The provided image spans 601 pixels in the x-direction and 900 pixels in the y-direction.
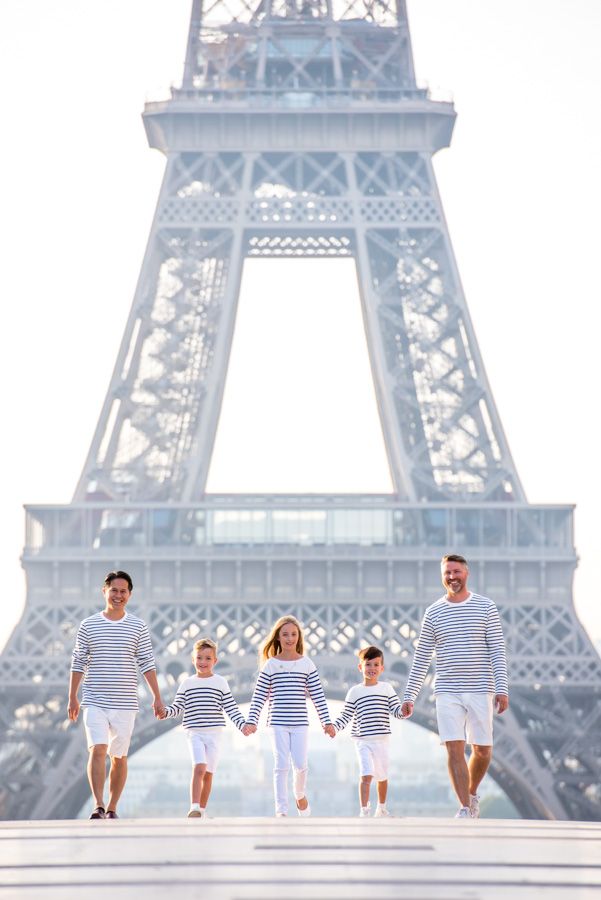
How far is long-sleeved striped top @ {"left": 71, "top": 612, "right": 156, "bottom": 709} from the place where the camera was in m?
14.7

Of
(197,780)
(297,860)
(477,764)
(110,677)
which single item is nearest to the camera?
(297,860)

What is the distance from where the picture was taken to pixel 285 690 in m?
15.1

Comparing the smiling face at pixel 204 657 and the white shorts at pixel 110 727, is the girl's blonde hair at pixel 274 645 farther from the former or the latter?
the white shorts at pixel 110 727

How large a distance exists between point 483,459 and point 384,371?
3.65 meters

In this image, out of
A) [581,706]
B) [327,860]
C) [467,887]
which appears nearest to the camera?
[467,887]

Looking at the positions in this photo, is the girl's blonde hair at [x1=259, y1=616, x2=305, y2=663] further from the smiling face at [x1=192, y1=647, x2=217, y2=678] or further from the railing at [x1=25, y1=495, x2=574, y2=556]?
the railing at [x1=25, y1=495, x2=574, y2=556]

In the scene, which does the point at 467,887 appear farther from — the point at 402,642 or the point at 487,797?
the point at 487,797

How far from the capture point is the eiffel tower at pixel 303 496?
46.3 m

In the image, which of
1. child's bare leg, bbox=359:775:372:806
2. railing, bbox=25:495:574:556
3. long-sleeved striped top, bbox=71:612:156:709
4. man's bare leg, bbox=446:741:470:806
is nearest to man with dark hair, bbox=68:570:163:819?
long-sleeved striped top, bbox=71:612:156:709

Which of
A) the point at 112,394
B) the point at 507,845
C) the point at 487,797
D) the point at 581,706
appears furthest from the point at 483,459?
the point at 487,797

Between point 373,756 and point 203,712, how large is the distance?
1.69 m

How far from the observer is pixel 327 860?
10.3 m

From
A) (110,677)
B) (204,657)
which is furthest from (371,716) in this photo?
(110,677)

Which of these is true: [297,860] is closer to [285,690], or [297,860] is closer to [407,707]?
[407,707]
